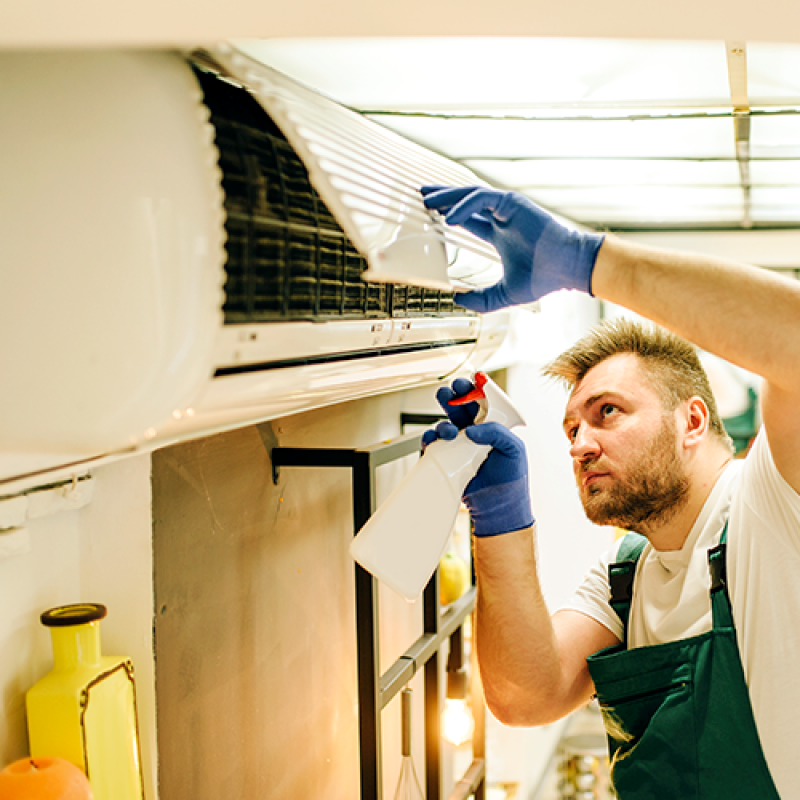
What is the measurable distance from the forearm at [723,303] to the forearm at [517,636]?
Answer: 2.38 feet

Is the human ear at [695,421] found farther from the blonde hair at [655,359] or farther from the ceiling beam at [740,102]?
the ceiling beam at [740,102]

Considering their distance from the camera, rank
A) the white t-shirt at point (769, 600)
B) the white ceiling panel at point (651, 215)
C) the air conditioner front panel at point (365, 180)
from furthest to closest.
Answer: the white ceiling panel at point (651, 215), the white t-shirt at point (769, 600), the air conditioner front panel at point (365, 180)

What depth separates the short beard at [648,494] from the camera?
1660 millimetres

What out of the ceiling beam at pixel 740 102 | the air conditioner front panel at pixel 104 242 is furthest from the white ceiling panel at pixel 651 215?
the air conditioner front panel at pixel 104 242

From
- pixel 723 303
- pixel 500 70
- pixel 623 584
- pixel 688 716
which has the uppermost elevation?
pixel 500 70

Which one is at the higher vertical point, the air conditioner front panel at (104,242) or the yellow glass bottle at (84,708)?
the air conditioner front panel at (104,242)

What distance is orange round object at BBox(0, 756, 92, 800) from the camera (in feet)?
→ 2.94

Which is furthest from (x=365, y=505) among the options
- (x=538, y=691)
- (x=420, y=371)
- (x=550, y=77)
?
(x=550, y=77)

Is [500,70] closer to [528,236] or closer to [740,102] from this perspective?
[528,236]

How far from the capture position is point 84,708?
3.46 feet

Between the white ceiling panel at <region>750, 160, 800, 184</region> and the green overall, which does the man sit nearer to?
the green overall

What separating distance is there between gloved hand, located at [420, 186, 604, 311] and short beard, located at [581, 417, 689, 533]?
29.4 inches

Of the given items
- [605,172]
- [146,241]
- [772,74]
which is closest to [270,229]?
[146,241]

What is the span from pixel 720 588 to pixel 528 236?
2.76 ft
